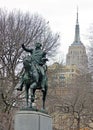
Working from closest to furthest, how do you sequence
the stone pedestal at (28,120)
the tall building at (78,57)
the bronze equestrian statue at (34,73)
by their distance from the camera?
the stone pedestal at (28,120) < the bronze equestrian statue at (34,73) < the tall building at (78,57)

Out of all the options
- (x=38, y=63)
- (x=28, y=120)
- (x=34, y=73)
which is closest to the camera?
(x=28, y=120)

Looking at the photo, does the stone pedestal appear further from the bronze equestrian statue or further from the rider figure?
the rider figure

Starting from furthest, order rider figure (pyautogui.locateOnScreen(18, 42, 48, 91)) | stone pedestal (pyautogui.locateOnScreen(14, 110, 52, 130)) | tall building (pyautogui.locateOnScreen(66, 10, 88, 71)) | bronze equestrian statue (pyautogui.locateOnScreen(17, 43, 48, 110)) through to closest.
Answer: tall building (pyautogui.locateOnScreen(66, 10, 88, 71)) → rider figure (pyautogui.locateOnScreen(18, 42, 48, 91)) → bronze equestrian statue (pyautogui.locateOnScreen(17, 43, 48, 110)) → stone pedestal (pyautogui.locateOnScreen(14, 110, 52, 130))

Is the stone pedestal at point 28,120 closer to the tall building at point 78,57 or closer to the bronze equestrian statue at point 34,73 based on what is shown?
the bronze equestrian statue at point 34,73

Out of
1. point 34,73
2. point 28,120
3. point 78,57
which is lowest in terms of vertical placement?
point 28,120

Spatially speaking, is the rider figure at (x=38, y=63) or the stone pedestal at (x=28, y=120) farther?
the rider figure at (x=38, y=63)

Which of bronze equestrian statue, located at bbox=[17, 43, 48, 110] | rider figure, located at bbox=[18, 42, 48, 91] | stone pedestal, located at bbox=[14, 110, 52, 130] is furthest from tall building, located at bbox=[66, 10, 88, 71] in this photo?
stone pedestal, located at bbox=[14, 110, 52, 130]

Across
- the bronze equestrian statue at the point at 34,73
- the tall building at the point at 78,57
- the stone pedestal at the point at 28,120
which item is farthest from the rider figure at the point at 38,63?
the tall building at the point at 78,57

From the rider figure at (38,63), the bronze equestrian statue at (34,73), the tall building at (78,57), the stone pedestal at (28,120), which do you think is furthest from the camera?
the tall building at (78,57)

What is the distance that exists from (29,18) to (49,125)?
19.9 m

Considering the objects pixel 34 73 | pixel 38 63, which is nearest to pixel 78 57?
pixel 38 63

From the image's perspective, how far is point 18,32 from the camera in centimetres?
3606

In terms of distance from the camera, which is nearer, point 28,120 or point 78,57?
point 28,120

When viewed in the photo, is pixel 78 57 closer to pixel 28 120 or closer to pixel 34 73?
pixel 34 73
